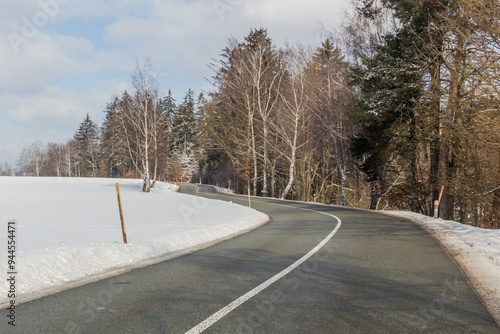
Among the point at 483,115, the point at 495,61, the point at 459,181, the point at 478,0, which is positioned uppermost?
the point at 478,0

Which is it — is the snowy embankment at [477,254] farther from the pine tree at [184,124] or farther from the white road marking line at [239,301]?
the pine tree at [184,124]

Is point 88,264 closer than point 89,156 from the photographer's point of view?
Yes

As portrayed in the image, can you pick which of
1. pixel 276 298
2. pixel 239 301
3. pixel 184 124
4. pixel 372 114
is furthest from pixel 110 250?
pixel 184 124

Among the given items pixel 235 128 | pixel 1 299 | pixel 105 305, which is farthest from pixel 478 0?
pixel 235 128

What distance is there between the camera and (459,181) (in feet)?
53.9

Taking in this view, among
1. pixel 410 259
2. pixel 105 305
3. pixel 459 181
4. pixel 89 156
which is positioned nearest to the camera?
pixel 105 305

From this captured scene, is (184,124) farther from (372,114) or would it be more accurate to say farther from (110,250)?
(110,250)

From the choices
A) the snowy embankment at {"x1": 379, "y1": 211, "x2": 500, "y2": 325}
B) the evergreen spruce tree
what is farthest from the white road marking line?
the evergreen spruce tree

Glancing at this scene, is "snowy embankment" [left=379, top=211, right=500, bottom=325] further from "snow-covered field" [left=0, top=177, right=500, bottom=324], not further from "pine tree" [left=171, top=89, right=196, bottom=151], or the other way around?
"pine tree" [left=171, top=89, right=196, bottom=151]

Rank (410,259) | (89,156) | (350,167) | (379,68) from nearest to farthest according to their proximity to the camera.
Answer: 1. (410,259)
2. (379,68)
3. (350,167)
4. (89,156)

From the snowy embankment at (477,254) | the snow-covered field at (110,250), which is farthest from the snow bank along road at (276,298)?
the snow-covered field at (110,250)

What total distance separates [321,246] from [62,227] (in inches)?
339

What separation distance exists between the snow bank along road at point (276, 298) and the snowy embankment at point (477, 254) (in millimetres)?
220

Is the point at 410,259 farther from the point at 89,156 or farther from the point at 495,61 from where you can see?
the point at 89,156
